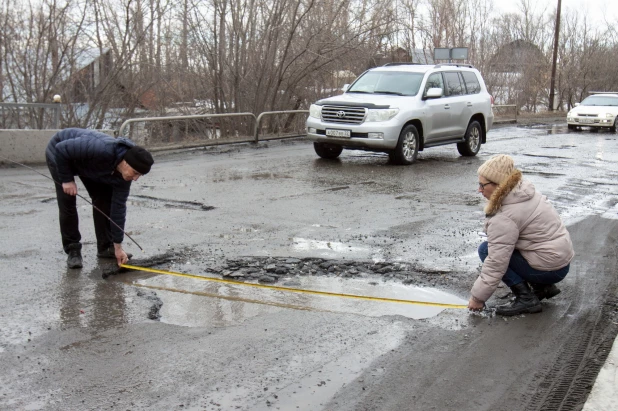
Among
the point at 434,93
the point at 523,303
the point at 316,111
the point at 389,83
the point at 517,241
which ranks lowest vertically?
the point at 523,303

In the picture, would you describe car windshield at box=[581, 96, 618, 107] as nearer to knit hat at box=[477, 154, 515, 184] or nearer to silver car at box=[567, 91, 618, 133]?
silver car at box=[567, 91, 618, 133]

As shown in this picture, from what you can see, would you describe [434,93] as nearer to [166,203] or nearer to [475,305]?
[166,203]

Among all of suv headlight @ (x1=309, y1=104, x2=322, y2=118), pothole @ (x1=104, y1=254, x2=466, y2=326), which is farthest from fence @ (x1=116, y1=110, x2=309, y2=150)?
pothole @ (x1=104, y1=254, x2=466, y2=326)

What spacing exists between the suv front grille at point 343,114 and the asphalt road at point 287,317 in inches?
170

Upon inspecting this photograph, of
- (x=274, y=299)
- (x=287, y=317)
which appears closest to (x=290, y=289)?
(x=274, y=299)

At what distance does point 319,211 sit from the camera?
30.1 feet

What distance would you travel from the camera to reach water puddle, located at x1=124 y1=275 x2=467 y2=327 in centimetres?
519

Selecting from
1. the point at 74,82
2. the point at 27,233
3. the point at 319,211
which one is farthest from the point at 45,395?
the point at 74,82

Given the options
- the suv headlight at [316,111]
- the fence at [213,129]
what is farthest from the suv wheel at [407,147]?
the fence at [213,129]

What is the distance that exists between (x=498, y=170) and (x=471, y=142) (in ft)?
Result: 37.9

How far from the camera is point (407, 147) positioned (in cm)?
1443

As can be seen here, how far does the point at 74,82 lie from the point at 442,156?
1018 centimetres

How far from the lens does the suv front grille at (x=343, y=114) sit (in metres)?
14.1

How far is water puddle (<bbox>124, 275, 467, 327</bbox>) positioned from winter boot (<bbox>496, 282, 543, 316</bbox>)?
0.38 meters
